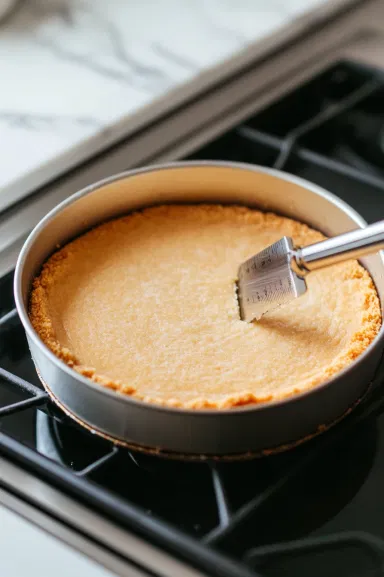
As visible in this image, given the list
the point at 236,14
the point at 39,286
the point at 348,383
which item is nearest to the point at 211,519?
the point at 348,383

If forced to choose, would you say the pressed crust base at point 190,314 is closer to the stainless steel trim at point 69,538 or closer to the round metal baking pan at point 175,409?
the round metal baking pan at point 175,409

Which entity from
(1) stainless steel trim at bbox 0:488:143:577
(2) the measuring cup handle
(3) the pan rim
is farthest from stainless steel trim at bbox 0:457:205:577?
(2) the measuring cup handle

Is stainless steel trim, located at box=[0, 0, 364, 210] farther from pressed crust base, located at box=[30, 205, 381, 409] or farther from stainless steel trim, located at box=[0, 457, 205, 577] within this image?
stainless steel trim, located at box=[0, 457, 205, 577]

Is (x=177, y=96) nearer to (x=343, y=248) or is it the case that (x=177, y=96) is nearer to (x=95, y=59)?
(x=95, y=59)

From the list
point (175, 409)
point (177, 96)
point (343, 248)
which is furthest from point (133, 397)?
point (177, 96)

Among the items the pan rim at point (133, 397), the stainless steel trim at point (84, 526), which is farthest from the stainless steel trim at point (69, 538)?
the pan rim at point (133, 397)

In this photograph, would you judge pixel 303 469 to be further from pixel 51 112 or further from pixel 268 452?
pixel 51 112
